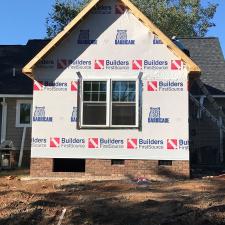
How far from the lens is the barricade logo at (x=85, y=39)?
15734 millimetres

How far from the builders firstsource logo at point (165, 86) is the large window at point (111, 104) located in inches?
18.5

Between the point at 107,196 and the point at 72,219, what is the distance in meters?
2.54

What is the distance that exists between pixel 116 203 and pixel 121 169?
4827 millimetres

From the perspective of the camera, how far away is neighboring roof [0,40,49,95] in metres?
20.7

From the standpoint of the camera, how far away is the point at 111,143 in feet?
50.4

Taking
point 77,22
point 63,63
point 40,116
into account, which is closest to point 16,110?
point 40,116

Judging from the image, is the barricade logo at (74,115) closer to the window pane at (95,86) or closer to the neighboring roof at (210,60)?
the window pane at (95,86)

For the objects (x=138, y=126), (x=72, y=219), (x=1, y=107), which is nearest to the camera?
(x=72, y=219)

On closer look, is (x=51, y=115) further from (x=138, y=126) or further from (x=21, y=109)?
(x=21, y=109)

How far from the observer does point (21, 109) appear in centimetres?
2061

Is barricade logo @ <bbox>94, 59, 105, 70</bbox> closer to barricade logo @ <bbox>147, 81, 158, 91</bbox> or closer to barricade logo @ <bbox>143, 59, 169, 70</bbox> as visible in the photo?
barricade logo @ <bbox>143, 59, 169, 70</bbox>

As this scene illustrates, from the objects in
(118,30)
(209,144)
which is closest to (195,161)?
(209,144)

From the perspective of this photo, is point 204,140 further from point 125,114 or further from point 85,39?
point 85,39

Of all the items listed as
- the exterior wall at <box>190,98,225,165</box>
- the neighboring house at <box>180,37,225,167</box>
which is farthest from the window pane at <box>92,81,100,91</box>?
the exterior wall at <box>190,98,225,165</box>
